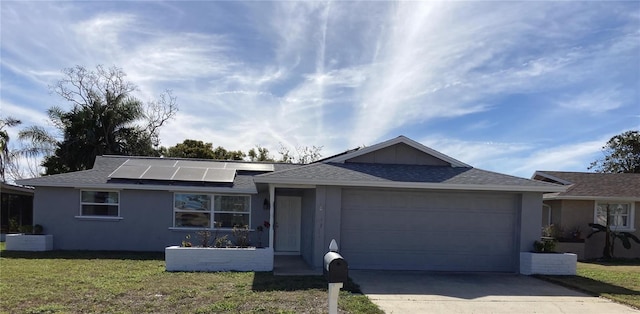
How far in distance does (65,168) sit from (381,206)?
22194 mm

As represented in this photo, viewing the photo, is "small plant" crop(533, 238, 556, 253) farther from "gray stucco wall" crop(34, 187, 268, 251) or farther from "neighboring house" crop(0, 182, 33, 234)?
"neighboring house" crop(0, 182, 33, 234)

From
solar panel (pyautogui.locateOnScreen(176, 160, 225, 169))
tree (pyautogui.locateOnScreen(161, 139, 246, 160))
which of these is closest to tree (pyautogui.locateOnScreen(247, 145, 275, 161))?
tree (pyautogui.locateOnScreen(161, 139, 246, 160))

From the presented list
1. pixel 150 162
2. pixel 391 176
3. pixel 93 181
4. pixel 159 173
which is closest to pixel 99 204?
pixel 93 181

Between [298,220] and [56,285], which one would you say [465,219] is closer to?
[298,220]

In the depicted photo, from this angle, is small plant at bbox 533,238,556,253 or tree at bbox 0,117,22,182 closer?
small plant at bbox 533,238,556,253

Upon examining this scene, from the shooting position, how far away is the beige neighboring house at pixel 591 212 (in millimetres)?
17516

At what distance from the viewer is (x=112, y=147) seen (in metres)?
27.5

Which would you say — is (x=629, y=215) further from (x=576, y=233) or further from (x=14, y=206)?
(x=14, y=206)

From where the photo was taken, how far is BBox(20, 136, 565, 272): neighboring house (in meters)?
12.2

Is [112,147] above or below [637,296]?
above

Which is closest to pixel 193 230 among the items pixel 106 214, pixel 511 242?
pixel 106 214

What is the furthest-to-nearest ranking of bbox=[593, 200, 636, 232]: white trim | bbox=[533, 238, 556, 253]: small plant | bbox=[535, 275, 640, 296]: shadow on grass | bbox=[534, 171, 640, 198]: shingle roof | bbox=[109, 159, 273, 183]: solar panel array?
1. bbox=[593, 200, 636, 232]: white trim
2. bbox=[534, 171, 640, 198]: shingle roof
3. bbox=[109, 159, 273, 183]: solar panel array
4. bbox=[533, 238, 556, 253]: small plant
5. bbox=[535, 275, 640, 296]: shadow on grass

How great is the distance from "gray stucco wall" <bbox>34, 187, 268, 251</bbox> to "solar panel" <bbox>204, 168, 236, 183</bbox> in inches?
55.2

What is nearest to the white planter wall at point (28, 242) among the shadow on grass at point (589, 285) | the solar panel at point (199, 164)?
the solar panel at point (199, 164)
